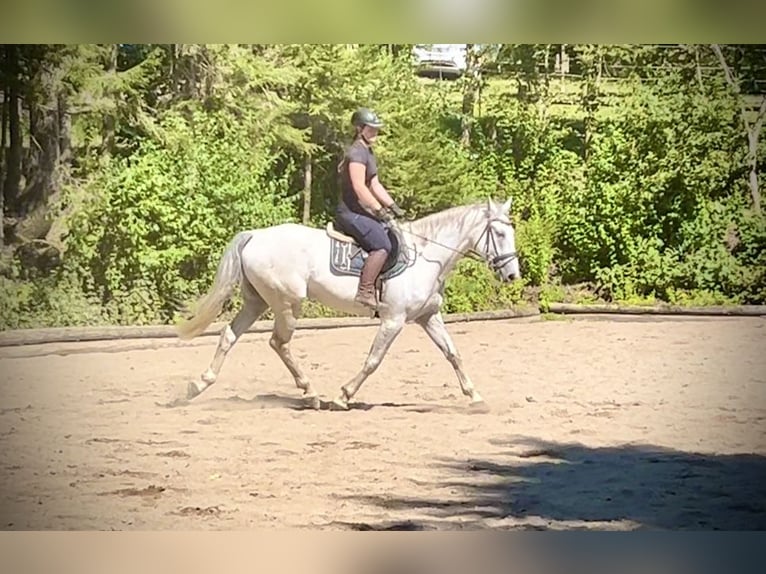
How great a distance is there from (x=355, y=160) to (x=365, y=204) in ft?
0.59

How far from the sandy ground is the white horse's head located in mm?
224

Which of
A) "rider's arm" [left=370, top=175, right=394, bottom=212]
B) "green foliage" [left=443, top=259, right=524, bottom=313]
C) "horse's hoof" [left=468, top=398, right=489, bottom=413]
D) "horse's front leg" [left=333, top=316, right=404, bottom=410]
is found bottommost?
"horse's hoof" [left=468, top=398, right=489, bottom=413]

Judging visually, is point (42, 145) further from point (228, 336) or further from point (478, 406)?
point (478, 406)

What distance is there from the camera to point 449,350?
4.73 metres

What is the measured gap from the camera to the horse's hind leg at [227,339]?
187 inches

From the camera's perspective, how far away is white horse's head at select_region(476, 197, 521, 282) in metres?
→ 4.74

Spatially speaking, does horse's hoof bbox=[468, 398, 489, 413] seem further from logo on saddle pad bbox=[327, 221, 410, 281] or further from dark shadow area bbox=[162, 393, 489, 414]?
logo on saddle pad bbox=[327, 221, 410, 281]

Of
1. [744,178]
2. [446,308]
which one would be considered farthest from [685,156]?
[446,308]

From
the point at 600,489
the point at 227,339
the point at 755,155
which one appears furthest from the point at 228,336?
the point at 755,155

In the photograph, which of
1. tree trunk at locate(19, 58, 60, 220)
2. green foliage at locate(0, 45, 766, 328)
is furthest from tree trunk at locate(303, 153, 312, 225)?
tree trunk at locate(19, 58, 60, 220)

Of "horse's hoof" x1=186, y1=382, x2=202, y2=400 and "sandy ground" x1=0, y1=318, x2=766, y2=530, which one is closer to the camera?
"sandy ground" x1=0, y1=318, x2=766, y2=530

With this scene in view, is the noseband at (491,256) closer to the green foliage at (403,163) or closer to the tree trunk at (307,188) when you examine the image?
the green foliage at (403,163)

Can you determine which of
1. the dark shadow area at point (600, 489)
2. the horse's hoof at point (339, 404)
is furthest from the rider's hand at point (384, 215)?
the dark shadow area at point (600, 489)
